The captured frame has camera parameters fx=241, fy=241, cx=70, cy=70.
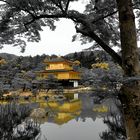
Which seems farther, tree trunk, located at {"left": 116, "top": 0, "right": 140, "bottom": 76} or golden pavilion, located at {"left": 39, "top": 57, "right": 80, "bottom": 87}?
golden pavilion, located at {"left": 39, "top": 57, "right": 80, "bottom": 87}

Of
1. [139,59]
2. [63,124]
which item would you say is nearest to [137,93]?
[139,59]

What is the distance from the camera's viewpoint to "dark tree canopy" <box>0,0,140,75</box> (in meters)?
3.36

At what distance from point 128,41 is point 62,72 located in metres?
30.8

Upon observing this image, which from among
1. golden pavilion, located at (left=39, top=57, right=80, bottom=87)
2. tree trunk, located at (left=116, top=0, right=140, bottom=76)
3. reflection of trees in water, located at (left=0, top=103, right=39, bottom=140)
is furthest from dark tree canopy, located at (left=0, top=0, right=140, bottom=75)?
golden pavilion, located at (left=39, top=57, right=80, bottom=87)

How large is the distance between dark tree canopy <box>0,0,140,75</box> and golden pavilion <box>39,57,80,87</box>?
2732 centimetres

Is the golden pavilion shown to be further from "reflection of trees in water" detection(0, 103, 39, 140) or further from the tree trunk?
the tree trunk

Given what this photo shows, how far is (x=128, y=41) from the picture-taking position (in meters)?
2.99

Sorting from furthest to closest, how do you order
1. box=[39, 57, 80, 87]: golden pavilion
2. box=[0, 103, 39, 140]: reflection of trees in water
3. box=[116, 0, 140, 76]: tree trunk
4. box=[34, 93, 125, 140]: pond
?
box=[39, 57, 80, 87]: golden pavilion
box=[34, 93, 125, 140]: pond
box=[0, 103, 39, 140]: reflection of trees in water
box=[116, 0, 140, 76]: tree trunk

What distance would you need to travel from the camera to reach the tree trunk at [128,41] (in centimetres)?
292

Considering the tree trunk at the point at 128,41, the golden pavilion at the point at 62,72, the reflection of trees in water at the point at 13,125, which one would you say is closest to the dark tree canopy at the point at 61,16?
the tree trunk at the point at 128,41

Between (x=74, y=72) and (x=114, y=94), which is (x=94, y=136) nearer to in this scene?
(x=114, y=94)

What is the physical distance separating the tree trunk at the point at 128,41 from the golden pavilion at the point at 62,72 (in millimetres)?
28515

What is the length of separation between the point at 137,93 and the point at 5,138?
11.3 feet

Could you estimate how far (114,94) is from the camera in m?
2.71
